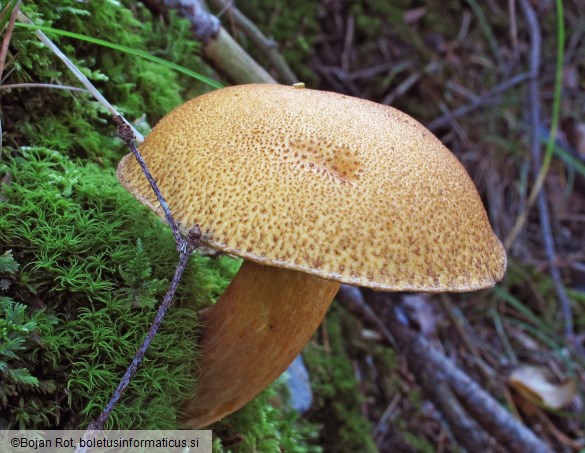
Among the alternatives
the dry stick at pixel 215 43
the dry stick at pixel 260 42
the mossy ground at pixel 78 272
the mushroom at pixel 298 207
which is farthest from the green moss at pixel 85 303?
the dry stick at pixel 260 42

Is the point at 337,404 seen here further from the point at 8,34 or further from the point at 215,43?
the point at 8,34

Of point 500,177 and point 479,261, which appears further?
point 500,177

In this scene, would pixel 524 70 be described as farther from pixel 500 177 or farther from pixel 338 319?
pixel 338 319

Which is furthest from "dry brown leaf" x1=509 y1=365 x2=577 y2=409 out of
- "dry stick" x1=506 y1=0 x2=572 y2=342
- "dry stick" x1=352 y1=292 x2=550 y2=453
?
"dry stick" x1=352 y1=292 x2=550 y2=453

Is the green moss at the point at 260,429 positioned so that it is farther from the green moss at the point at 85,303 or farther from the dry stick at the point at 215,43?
the dry stick at the point at 215,43

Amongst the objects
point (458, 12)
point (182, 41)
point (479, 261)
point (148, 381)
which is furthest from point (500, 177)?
point (148, 381)

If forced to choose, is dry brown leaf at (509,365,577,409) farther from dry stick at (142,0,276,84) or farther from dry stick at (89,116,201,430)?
→ dry stick at (89,116,201,430)

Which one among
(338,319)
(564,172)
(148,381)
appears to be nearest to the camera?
(148,381)
